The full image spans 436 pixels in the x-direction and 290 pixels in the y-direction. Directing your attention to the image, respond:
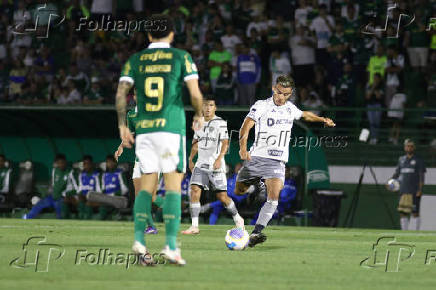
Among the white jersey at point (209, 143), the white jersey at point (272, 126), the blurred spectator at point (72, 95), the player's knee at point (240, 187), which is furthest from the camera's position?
the blurred spectator at point (72, 95)

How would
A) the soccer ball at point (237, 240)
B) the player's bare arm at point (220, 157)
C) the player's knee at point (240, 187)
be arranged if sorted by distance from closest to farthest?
the soccer ball at point (237, 240), the player's knee at point (240, 187), the player's bare arm at point (220, 157)

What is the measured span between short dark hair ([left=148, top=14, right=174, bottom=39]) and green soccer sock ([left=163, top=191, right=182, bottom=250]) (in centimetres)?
153

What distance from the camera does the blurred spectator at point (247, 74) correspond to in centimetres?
2281

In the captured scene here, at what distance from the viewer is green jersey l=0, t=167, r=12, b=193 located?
2322cm

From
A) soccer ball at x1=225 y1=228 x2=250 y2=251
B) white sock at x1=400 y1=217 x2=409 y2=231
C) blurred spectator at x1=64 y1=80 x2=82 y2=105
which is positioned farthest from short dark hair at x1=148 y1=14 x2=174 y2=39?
blurred spectator at x1=64 y1=80 x2=82 y2=105

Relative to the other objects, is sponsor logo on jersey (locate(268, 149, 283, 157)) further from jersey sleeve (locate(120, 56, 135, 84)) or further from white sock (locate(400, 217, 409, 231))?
white sock (locate(400, 217, 409, 231))

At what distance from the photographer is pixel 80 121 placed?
76.0ft

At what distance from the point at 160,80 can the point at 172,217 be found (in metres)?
1.32

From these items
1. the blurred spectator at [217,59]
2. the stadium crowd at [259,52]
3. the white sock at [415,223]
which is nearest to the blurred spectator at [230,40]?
the stadium crowd at [259,52]

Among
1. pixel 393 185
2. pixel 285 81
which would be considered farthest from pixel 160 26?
pixel 393 185

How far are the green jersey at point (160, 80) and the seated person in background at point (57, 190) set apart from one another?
13809 mm

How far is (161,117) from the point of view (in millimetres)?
8828

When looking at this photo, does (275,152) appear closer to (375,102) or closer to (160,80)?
(160,80)

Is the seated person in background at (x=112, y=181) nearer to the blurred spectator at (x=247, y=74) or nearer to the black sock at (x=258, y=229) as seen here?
the blurred spectator at (x=247, y=74)
